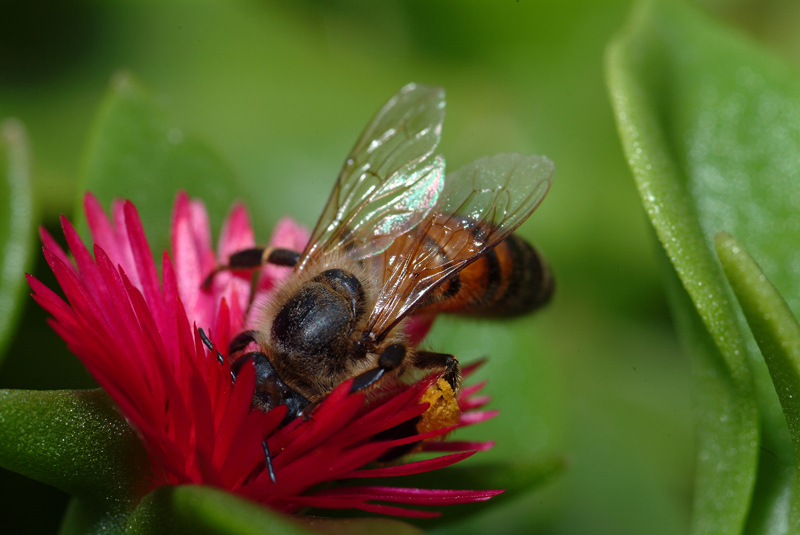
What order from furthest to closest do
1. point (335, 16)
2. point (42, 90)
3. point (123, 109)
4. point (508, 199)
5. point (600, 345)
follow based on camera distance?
point (335, 16)
point (600, 345)
point (42, 90)
point (123, 109)
point (508, 199)

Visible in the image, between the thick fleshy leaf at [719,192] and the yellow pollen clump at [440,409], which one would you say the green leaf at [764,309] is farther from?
the yellow pollen clump at [440,409]

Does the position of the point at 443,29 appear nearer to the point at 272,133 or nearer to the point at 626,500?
the point at 272,133

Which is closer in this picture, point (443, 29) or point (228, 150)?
point (228, 150)

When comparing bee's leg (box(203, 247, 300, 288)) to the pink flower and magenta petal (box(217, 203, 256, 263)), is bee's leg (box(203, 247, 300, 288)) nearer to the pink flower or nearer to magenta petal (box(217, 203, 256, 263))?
magenta petal (box(217, 203, 256, 263))

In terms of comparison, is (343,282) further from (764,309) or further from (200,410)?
(764,309)

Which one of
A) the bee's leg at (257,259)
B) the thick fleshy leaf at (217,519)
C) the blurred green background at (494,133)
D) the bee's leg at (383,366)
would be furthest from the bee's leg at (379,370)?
the blurred green background at (494,133)

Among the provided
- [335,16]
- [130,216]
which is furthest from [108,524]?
[335,16]

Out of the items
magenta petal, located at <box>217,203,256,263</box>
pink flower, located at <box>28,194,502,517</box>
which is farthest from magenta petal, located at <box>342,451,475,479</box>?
magenta petal, located at <box>217,203,256,263</box>
